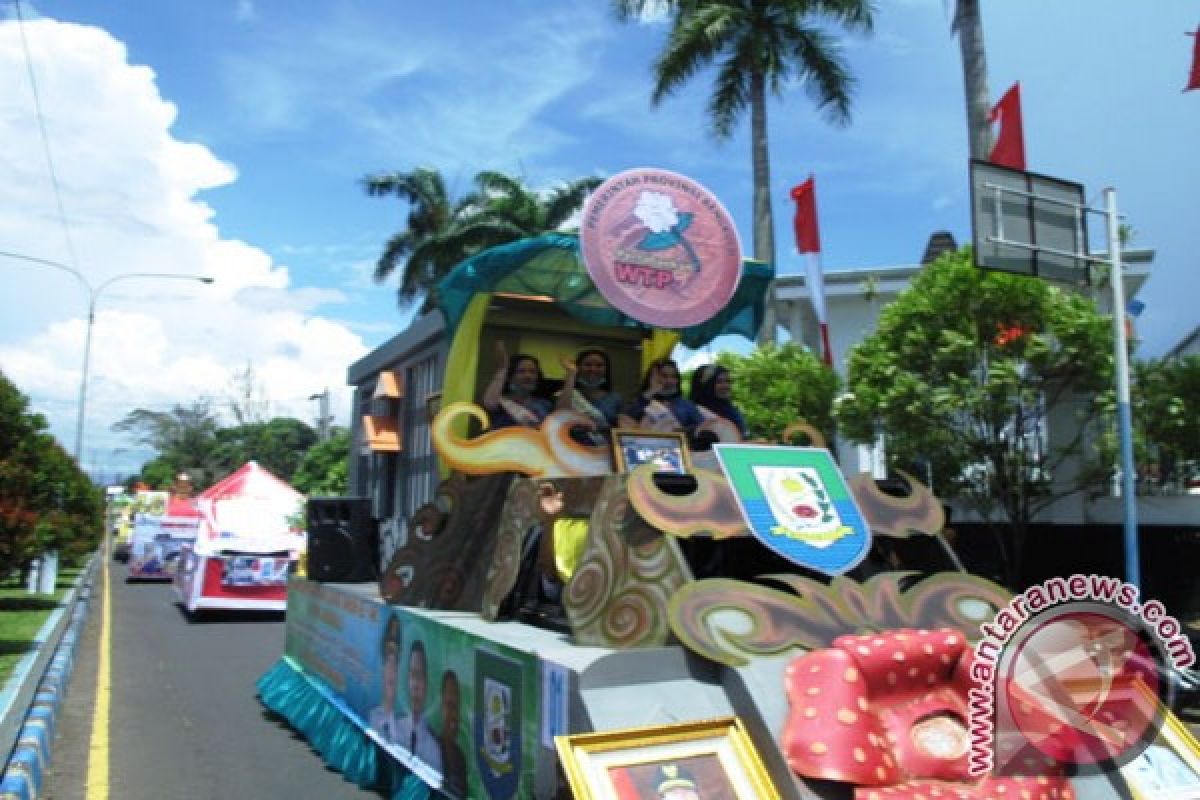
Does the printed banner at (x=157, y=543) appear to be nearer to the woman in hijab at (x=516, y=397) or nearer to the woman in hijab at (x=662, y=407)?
the woman in hijab at (x=516, y=397)

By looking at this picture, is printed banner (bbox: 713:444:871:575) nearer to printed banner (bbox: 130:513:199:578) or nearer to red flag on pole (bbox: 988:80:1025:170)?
red flag on pole (bbox: 988:80:1025:170)

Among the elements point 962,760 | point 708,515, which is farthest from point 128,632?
point 962,760

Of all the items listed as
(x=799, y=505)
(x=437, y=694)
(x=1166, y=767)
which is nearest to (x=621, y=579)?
(x=799, y=505)

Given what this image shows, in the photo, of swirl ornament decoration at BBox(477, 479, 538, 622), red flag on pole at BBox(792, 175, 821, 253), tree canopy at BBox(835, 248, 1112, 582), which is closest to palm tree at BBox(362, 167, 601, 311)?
red flag on pole at BBox(792, 175, 821, 253)

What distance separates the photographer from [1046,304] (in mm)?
12031

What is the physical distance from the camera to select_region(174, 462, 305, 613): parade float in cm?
1487

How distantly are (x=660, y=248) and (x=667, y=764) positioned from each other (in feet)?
10.8

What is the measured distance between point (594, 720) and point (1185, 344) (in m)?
36.2

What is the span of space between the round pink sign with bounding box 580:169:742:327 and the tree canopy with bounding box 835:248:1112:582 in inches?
283

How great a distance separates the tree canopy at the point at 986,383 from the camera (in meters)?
11.9

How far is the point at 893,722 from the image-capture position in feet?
9.96

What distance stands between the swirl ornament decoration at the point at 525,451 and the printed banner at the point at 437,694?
826 millimetres

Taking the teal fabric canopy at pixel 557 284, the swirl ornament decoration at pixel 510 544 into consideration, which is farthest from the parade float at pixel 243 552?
the swirl ornament decoration at pixel 510 544

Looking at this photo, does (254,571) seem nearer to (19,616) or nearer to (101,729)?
(19,616)
